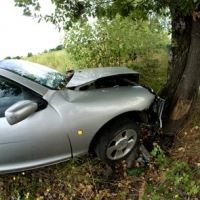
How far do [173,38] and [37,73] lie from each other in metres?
1.86

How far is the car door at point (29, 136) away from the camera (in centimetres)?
208

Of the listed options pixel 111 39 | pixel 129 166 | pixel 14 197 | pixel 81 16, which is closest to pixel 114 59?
pixel 111 39

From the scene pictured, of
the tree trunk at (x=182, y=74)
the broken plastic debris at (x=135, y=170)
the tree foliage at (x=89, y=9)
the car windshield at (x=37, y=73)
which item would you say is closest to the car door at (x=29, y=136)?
the car windshield at (x=37, y=73)

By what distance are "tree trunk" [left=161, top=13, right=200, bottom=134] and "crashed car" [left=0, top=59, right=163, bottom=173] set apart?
1.24 feet

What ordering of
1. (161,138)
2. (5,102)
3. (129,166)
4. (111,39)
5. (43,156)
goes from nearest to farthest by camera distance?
(5,102) → (43,156) → (129,166) → (161,138) → (111,39)

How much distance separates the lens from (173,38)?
9.30 feet

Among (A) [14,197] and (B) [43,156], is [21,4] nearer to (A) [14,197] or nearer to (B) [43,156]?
(B) [43,156]

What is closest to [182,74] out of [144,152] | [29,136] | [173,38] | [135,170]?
[173,38]

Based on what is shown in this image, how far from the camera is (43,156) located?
2303mm

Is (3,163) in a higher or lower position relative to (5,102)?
lower

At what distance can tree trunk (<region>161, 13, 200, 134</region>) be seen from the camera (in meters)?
2.62

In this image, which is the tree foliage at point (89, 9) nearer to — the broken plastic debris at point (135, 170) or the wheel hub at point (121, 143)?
the wheel hub at point (121, 143)

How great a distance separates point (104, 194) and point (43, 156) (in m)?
0.80

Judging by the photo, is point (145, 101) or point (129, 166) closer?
point (145, 101)
